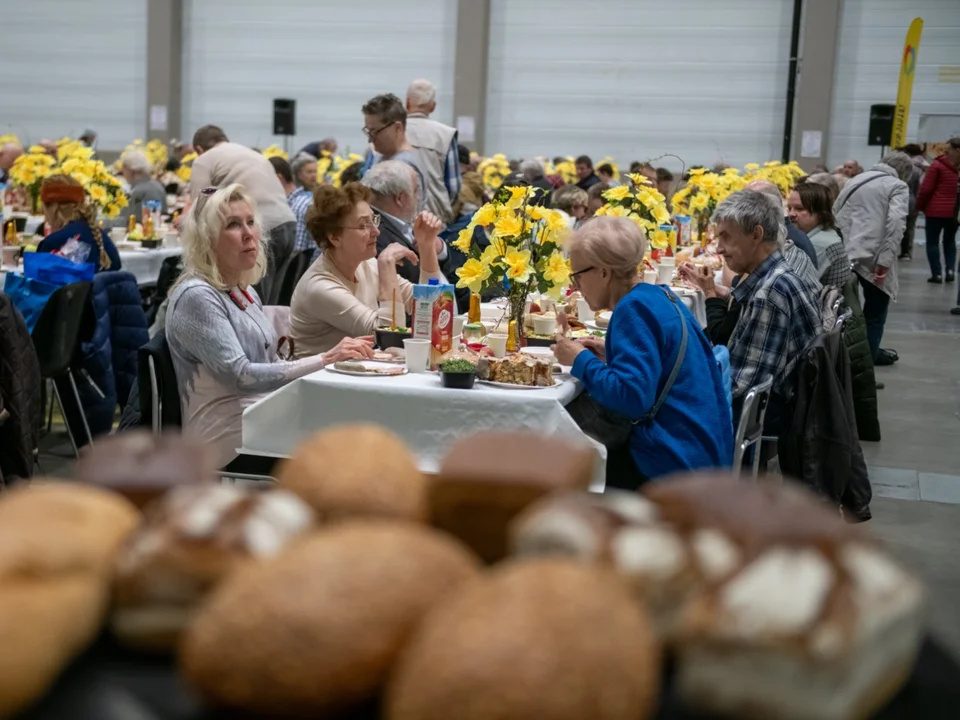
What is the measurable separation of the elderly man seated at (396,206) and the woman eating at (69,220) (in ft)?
4.87

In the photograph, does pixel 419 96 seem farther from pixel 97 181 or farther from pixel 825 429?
pixel 825 429

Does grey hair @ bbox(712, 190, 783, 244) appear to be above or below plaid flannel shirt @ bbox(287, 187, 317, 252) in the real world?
above

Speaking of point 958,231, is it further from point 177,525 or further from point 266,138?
point 177,525

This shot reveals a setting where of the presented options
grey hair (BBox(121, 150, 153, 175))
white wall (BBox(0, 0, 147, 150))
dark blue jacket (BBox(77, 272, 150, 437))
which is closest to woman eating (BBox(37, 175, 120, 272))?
dark blue jacket (BBox(77, 272, 150, 437))

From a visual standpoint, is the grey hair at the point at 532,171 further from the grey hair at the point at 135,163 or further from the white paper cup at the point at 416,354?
the white paper cup at the point at 416,354

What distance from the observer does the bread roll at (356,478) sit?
819mm

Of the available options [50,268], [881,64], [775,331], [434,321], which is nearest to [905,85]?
[881,64]

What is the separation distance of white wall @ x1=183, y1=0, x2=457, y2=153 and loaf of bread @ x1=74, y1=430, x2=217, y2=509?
1806 cm

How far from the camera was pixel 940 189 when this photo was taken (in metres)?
13.6

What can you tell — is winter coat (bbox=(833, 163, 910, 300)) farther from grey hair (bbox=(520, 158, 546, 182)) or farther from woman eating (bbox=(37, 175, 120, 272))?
woman eating (bbox=(37, 175, 120, 272))

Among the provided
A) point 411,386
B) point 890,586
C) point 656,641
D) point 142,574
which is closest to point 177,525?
point 142,574

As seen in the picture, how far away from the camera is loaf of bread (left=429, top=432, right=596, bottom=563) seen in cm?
83

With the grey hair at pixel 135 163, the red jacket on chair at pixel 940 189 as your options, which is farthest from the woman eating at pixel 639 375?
the red jacket on chair at pixel 940 189

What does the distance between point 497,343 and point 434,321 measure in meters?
0.20
